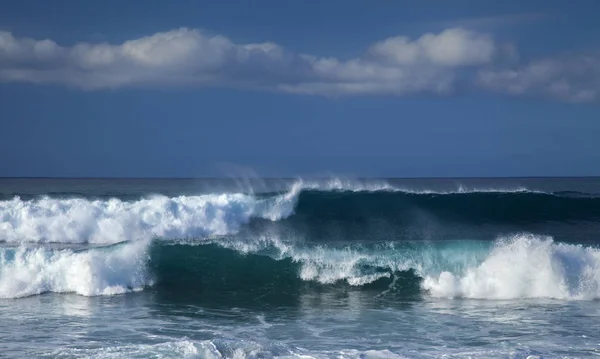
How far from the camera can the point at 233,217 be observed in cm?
2520

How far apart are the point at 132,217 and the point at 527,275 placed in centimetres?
1425

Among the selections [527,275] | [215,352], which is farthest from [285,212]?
[215,352]

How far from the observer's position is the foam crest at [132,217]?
23.9m

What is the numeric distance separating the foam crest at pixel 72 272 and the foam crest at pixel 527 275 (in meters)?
6.66

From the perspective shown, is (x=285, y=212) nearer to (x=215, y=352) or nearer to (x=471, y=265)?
(x=471, y=265)

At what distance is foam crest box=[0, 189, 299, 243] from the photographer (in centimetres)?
2386

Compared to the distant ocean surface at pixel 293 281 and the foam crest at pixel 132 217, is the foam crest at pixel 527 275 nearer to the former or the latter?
the distant ocean surface at pixel 293 281

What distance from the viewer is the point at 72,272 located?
15555 millimetres

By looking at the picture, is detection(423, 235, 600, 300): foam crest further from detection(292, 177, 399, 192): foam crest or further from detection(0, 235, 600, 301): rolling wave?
detection(292, 177, 399, 192): foam crest

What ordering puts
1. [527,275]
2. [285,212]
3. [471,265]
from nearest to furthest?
[527,275] → [471,265] → [285,212]

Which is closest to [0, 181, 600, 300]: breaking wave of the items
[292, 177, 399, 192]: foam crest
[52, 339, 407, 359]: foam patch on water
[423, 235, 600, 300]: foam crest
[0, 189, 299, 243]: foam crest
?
[423, 235, 600, 300]: foam crest

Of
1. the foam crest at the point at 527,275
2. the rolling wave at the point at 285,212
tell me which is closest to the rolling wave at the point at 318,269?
the foam crest at the point at 527,275

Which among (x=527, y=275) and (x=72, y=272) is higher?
(x=527, y=275)

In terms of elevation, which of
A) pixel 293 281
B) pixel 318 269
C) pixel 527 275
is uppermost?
pixel 527 275
